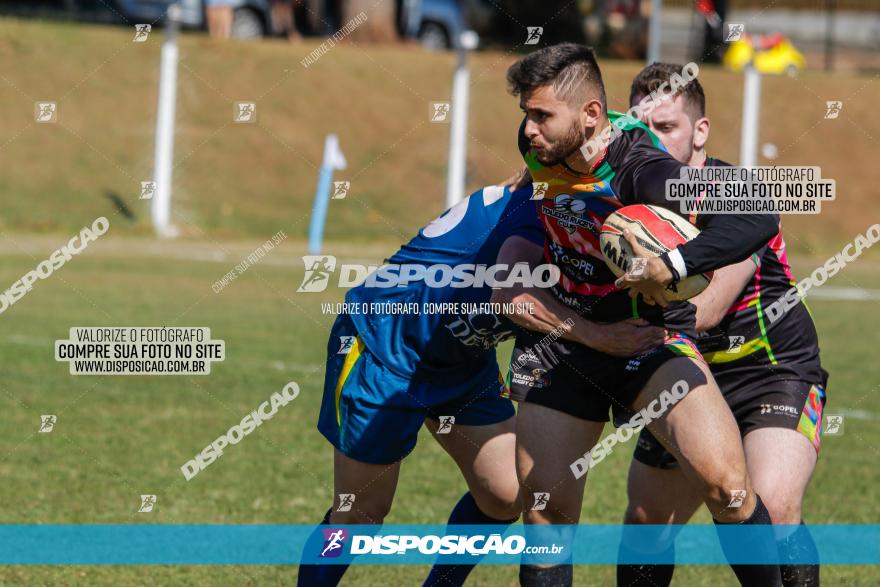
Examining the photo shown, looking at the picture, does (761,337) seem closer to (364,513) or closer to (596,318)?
(596,318)

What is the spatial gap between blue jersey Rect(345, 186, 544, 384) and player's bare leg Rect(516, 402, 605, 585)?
0.56 meters

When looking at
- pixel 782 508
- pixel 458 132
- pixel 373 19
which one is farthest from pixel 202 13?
pixel 782 508

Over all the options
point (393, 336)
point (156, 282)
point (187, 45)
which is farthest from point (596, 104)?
point (187, 45)

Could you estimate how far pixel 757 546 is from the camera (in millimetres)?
5352

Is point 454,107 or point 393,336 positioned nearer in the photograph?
point 393,336

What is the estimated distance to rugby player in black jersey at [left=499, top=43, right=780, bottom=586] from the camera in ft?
16.5

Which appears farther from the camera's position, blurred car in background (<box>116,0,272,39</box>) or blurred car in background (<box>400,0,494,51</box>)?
blurred car in background (<box>400,0,494,51</box>)

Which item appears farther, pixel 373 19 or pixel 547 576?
pixel 373 19

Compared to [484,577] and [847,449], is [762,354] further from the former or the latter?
[847,449]

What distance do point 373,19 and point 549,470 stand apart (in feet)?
92.7

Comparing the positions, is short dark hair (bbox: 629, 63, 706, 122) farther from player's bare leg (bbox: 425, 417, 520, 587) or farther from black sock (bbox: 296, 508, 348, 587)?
black sock (bbox: 296, 508, 348, 587)

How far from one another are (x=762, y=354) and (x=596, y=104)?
170 cm

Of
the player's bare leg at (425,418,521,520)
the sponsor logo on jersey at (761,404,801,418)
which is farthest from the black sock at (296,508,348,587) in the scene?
the sponsor logo on jersey at (761,404,801,418)

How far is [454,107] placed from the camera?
24734 millimetres
